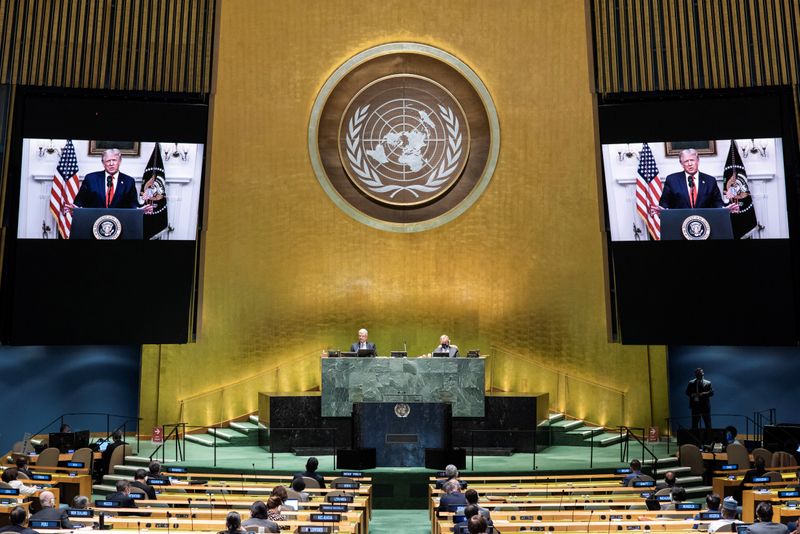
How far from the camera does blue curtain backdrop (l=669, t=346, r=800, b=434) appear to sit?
16.9m

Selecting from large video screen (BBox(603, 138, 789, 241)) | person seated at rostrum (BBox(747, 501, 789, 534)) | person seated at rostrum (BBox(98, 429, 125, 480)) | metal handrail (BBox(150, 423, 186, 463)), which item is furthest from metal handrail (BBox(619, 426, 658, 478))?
person seated at rostrum (BBox(98, 429, 125, 480))

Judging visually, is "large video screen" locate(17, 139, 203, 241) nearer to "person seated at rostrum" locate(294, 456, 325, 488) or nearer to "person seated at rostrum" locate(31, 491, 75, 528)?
"person seated at rostrum" locate(294, 456, 325, 488)

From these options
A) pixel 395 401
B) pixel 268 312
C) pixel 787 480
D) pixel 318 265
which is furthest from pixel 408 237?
pixel 787 480

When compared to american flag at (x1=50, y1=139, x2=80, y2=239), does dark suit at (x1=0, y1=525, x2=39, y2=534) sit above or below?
below

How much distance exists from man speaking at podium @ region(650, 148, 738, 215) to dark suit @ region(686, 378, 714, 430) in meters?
2.74

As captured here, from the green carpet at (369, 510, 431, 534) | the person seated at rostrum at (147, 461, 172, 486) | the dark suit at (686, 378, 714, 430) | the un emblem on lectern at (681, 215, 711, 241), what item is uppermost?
the un emblem on lectern at (681, 215, 711, 241)

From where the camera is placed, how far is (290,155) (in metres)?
17.3

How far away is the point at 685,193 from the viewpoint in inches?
596

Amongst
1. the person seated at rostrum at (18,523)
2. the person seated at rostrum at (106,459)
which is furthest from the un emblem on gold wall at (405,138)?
the person seated at rostrum at (18,523)

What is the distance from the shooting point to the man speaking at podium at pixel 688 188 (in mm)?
15117

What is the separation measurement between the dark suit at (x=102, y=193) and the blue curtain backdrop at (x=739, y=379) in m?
9.59

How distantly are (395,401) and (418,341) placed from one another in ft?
10.3

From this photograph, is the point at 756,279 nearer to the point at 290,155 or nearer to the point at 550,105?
the point at 550,105

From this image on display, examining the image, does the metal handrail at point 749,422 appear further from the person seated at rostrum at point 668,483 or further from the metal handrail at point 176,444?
the metal handrail at point 176,444
